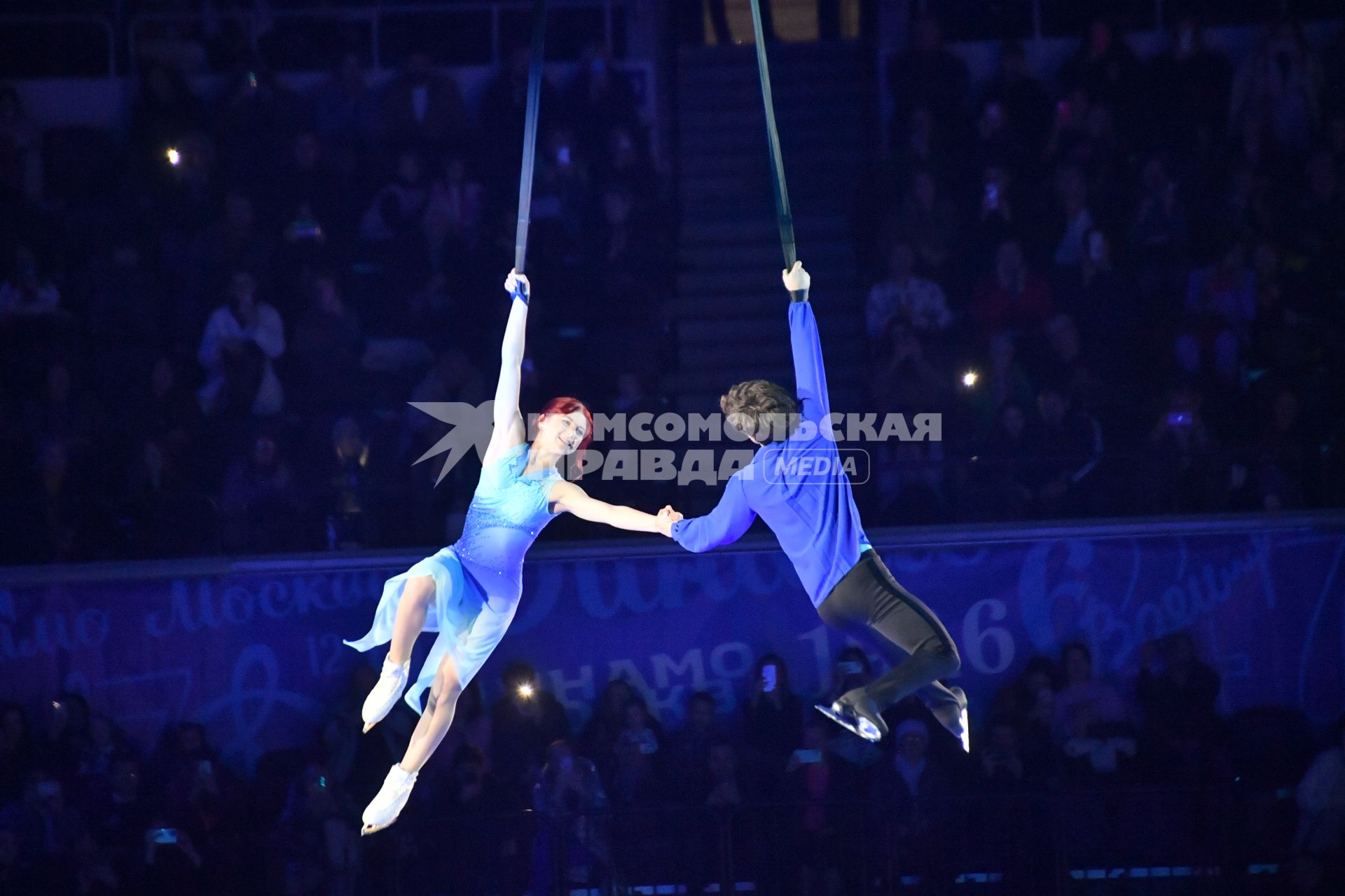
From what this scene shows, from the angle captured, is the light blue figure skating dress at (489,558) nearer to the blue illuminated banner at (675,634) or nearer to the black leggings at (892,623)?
the black leggings at (892,623)

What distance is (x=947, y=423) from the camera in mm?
8594

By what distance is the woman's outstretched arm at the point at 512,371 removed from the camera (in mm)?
5863

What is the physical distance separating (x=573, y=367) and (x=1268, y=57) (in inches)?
187

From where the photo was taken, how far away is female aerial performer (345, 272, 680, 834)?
5.88m

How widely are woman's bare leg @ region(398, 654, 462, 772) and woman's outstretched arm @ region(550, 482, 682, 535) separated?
76 cm

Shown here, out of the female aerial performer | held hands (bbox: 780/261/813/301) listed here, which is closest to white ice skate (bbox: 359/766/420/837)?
the female aerial performer

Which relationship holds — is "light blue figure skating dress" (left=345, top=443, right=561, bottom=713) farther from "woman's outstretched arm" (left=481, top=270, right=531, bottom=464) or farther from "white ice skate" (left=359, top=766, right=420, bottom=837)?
"white ice skate" (left=359, top=766, right=420, bottom=837)

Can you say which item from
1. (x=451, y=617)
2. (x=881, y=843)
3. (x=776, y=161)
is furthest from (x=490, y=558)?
(x=881, y=843)

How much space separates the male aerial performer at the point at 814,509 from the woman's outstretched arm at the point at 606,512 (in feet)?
0.73

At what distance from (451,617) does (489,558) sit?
0.26 metres

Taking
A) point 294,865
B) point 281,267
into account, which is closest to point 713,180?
point 281,267

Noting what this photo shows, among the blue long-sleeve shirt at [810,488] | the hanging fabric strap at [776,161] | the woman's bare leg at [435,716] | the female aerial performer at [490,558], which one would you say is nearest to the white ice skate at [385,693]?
the female aerial performer at [490,558]

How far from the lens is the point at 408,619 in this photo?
226 inches

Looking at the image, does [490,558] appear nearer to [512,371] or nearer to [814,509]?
[512,371]
